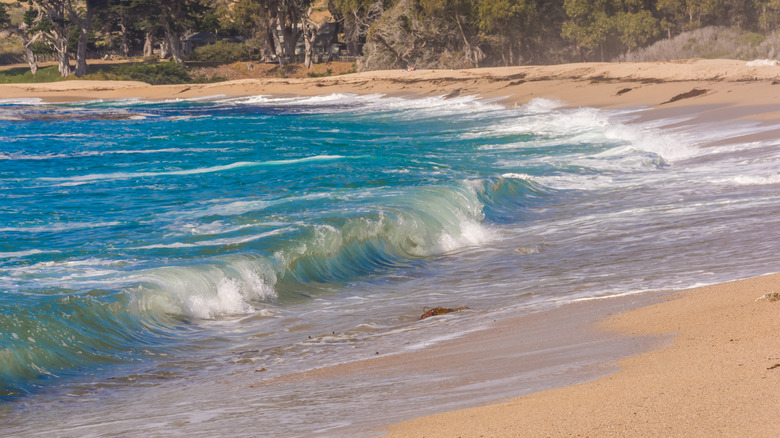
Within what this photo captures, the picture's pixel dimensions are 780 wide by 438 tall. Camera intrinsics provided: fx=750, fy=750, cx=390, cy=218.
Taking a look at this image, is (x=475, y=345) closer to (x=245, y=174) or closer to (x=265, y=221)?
(x=265, y=221)

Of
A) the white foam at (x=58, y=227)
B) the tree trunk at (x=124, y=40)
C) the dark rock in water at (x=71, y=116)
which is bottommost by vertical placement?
the white foam at (x=58, y=227)

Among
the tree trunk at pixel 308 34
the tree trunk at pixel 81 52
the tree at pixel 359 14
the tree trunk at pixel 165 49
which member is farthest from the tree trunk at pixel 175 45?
the tree at pixel 359 14

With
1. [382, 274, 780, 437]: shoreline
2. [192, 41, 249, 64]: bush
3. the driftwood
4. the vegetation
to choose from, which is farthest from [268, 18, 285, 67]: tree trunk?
[382, 274, 780, 437]: shoreline

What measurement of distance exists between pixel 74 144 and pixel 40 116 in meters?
16.8

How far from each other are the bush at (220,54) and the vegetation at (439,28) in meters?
0.10

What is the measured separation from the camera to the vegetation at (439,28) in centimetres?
5038

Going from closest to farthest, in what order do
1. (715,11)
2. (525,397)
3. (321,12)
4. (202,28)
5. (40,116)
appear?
(525,397), (40,116), (715,11), (202,28), (321,12)

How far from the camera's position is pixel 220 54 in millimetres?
73500

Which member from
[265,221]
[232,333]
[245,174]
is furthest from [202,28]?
[232,333]

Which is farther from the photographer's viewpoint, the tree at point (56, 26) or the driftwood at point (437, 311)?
the tree at point (56, 26)

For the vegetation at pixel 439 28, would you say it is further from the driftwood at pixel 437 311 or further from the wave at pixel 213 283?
the driftwood at pixel 437 311

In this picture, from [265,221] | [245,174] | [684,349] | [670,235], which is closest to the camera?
[684,349]

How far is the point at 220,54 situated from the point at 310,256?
6773cm

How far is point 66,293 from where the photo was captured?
770 cm
